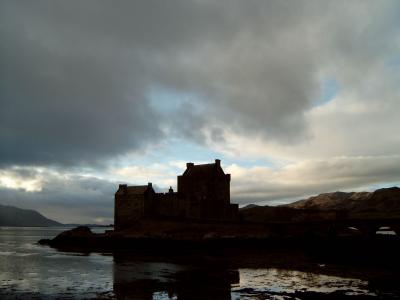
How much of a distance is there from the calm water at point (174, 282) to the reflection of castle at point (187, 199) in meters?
33.4

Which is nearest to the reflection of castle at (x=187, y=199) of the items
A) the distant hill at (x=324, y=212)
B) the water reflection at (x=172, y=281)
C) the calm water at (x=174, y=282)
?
the distant hill at (x=324, y=212)

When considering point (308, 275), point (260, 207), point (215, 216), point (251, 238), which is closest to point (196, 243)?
point (251, 238)

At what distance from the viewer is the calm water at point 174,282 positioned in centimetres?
2080

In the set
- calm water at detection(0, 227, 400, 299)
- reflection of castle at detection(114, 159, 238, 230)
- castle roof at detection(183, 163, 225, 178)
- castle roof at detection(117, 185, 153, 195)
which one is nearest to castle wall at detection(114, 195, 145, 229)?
reflection of castle at detection(114, 159, 238, 230)

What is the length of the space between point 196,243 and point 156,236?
25.9ft

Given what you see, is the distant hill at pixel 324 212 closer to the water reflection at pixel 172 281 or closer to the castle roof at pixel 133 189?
the castle roof at pixel 133 189

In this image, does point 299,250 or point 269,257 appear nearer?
point 269,257

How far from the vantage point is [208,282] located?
2480 cm

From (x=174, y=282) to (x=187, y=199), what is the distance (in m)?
43.4

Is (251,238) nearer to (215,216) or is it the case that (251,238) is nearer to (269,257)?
(269,257)

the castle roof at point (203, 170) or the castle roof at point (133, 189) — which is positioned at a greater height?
the castle roof at point (203, 170)

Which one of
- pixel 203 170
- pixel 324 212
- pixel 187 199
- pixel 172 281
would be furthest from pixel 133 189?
pixel 172 281

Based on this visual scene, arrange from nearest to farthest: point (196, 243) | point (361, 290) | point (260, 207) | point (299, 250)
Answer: point (361, 290) < point (299, 250) < point (196, 243) < point (260, 207)

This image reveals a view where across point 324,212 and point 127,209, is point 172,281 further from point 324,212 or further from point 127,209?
point 324,212
